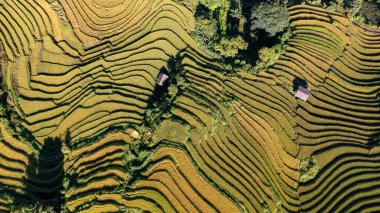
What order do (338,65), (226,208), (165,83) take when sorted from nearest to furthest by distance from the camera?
(226,208), (165,83), (338,65)

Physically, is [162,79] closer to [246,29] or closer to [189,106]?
[189,106]

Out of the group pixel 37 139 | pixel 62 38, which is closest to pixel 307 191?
pixel 37 139

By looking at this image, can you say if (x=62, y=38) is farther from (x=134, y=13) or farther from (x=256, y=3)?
(x=256, y=3)

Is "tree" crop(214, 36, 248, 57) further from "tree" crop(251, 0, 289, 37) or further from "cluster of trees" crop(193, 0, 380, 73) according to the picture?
"tree" crop(251, 0, 289, 37)

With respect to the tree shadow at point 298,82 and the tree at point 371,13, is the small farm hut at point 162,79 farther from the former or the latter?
the tree at point 371,13

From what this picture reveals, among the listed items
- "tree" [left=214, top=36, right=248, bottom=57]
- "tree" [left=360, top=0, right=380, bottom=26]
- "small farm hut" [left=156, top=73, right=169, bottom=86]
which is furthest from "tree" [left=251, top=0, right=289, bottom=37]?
"small farm hut" [left=156, top=73, right=169, bottom=86]

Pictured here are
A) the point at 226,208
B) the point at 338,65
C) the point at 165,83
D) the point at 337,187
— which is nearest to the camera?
the point at 226,208
